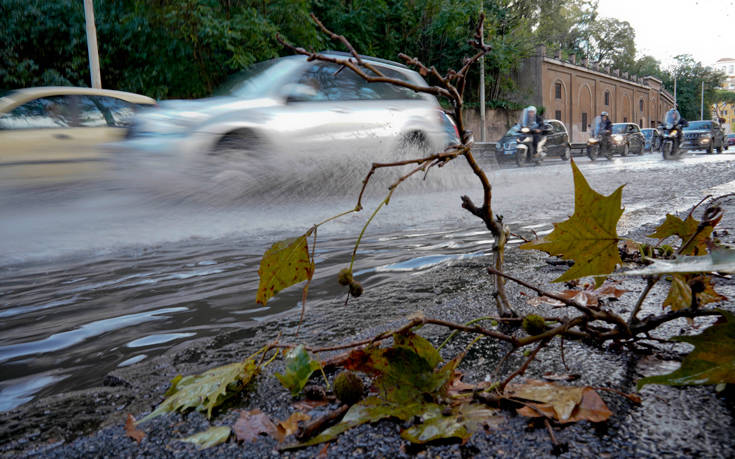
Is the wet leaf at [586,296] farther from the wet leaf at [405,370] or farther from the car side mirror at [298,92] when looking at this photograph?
the car side mirror at [298,92]

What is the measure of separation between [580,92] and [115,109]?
42.5 meters

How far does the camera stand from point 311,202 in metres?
5.41

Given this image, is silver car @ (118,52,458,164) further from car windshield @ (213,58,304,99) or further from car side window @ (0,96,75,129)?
car side window @ (0,96,75,129)

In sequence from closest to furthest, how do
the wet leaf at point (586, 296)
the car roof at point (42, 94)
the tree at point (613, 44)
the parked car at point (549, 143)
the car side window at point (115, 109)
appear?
1. the wet leaf at point (586, 296)
2. the car roof at point (42, 94)
3. the car side window at point (115, 109)
4. the parked car at point (549, 143)
5. the tree at point (613, 44)

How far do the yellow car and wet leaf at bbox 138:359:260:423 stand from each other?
3989mm

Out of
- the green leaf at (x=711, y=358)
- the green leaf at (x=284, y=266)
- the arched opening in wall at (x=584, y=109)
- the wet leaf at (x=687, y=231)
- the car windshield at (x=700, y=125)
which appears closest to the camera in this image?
the green leaf at (x=711, y=358)

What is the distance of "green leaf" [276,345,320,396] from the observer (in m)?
1.06

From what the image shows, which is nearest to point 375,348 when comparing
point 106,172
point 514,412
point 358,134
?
point 514,412

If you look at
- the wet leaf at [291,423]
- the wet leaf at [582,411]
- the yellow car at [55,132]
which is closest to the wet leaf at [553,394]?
the wet leaf at [582,411]

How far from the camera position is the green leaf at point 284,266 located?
1.04 meters

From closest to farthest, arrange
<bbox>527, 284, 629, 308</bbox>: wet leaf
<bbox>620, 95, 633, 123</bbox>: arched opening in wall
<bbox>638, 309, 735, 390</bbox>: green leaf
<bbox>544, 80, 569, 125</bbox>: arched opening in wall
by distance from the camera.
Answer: <bbox>638, 309, 735, 390</bbox>: green leaf < <bbox>527, 284, 629, 308</bbox>: wet leaf < <bbox>544, 80, 569, 125</bbox>: arched opening in wall < <bbox>620, 95, 633, 123</bbox>: arched opening in wall

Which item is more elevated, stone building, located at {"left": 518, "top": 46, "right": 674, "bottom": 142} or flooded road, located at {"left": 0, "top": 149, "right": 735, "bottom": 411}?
stone building, located at {"left": 518, "top": 46, "right": 674, "bottom": 142}

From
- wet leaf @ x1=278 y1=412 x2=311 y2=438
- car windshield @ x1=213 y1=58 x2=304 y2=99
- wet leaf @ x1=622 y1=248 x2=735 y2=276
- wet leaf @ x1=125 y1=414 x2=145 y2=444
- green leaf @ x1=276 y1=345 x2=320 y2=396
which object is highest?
car windshield @ x1=213 y1=58 x2=304 y2=99

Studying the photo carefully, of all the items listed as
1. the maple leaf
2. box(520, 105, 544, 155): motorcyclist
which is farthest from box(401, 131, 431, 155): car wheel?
box(520, 105, 544, 155): motorcyclist
